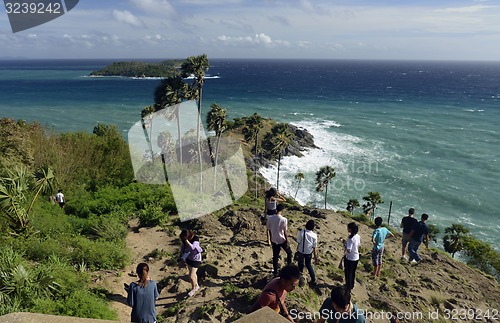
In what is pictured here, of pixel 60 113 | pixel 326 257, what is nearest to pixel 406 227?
pixel 326 257

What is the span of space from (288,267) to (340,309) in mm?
894

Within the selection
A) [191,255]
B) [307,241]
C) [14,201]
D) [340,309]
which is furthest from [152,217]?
[340,309]

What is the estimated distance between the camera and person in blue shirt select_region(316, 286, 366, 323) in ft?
14.8

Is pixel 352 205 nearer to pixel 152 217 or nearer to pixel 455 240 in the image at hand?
pixel 455 240

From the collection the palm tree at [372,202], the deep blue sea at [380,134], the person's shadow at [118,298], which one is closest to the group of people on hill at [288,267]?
the person's shadow at [118,298]

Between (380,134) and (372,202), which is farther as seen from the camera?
(380,134)

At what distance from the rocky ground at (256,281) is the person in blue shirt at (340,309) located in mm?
3001

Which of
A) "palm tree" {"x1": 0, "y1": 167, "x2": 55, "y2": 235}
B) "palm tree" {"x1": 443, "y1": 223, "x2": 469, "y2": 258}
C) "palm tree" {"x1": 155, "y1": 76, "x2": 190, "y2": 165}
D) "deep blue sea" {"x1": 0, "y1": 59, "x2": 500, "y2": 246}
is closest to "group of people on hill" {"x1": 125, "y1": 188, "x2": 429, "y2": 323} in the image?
"palm tree" {"x1": 0, "y1": 167, "x2": 55, "y2": 235}

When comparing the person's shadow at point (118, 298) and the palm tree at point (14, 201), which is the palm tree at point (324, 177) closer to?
the palm tree at point (14, 201)

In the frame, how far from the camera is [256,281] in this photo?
30.0 ft

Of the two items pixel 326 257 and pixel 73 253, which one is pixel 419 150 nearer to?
pixel 326 257

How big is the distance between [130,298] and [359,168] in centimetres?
5256

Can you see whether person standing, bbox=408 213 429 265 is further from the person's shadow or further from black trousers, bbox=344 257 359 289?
the person's shadow

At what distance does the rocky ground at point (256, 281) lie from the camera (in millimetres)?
8211
